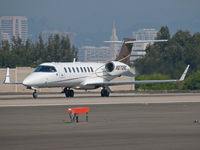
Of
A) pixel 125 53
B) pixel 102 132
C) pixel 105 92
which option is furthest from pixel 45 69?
pixel 102 132

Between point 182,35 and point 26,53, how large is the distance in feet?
118

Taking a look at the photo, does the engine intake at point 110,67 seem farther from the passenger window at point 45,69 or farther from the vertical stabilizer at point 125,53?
the passenger window at point 45,69

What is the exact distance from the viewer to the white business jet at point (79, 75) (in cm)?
4722

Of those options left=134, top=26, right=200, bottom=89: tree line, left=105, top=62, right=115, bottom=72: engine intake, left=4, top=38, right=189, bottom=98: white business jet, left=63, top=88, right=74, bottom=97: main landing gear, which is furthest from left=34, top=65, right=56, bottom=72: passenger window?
left=134, top=26, right=200, bottom=89: tree line

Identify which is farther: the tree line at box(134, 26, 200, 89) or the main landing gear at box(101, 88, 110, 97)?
the tree line at box(134, 26, 200, 89)

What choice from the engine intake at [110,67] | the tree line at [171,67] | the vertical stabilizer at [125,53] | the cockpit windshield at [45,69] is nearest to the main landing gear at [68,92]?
the cockpit windshield at [45,69]

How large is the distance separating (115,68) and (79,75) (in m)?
4.16

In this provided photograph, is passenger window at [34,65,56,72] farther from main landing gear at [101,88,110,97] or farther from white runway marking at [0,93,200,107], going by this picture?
main landing gear at [101,88,110,97]

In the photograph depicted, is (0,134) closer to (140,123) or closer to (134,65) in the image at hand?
(140,123)

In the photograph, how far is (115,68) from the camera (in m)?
53.2

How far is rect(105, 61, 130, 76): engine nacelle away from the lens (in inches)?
2095

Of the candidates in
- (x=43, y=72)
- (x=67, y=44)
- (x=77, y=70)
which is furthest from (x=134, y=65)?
(x=67, y=44)

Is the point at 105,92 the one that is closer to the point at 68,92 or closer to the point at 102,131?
the point at 68,92

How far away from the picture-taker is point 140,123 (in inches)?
915
